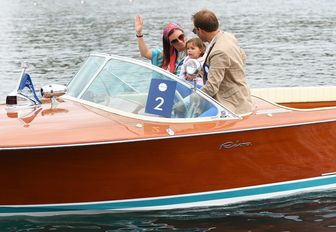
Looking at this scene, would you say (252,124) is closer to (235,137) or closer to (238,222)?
(235,137)

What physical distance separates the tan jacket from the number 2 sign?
352mm

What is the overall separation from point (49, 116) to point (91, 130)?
22.3 inches

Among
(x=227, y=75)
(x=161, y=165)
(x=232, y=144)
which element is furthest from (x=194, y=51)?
(x=161, y=165)

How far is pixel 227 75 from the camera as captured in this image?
291 inches

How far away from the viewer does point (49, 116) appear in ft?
23.7

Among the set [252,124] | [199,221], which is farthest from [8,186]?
[252,124]

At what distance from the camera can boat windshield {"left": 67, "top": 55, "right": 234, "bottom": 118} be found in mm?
7207

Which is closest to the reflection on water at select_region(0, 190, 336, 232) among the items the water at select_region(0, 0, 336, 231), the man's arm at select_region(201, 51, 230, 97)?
the water at select_region(0, 0, 336, 231)

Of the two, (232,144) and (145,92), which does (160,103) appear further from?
(232,144)

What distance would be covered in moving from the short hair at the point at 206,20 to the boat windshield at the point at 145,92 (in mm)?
573

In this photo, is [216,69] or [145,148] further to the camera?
[216,69]

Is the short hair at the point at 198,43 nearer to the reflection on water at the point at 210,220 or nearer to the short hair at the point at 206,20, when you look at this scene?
the short hair at the point at 206,20

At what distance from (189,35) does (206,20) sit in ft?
78.5

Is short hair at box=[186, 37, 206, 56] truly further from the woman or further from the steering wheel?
the steering wheel
